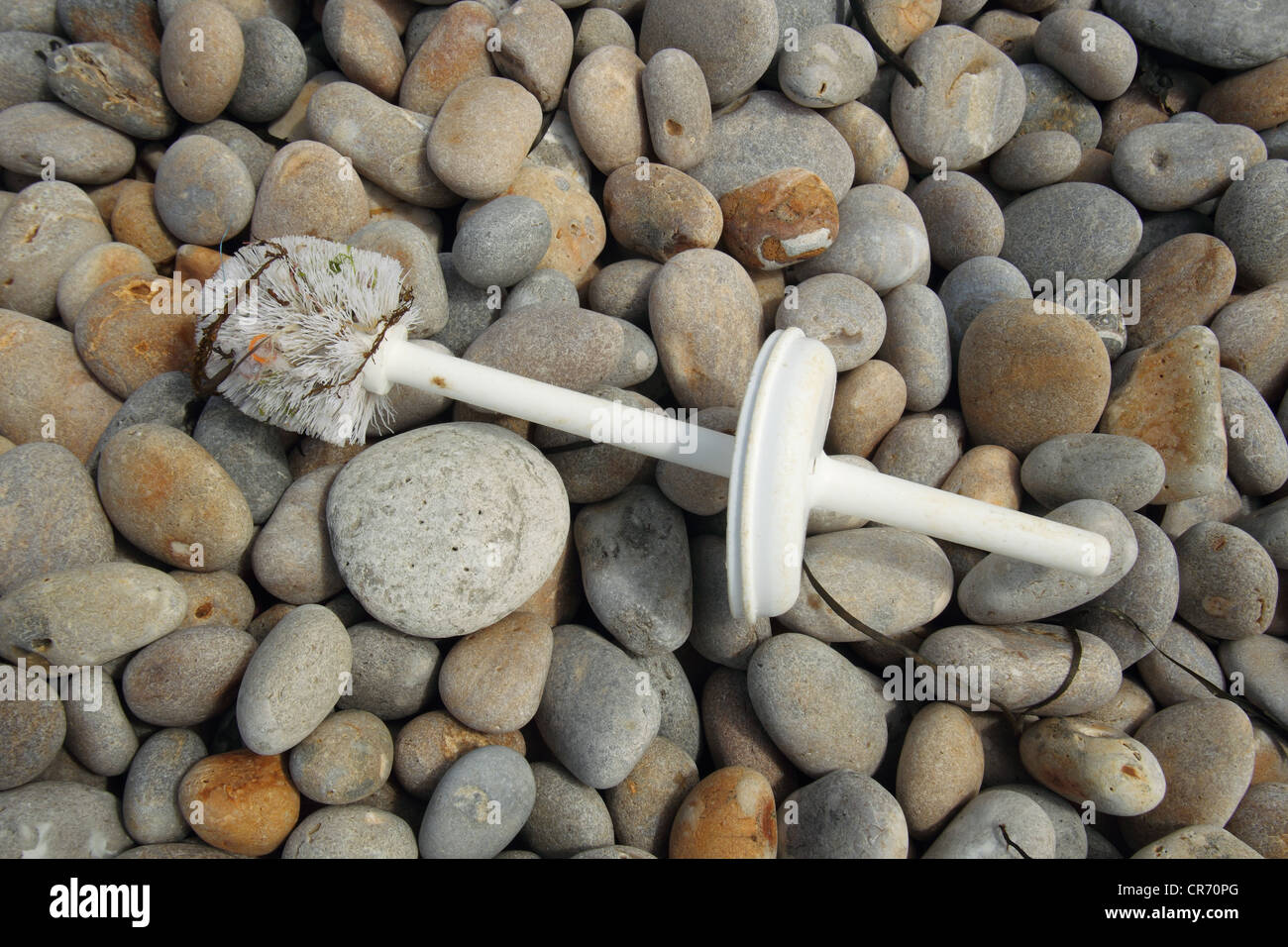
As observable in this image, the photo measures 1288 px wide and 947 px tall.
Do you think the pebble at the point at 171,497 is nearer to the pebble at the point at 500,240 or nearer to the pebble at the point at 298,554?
the pebble at the point at 298,554

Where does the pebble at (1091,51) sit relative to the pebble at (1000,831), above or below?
above

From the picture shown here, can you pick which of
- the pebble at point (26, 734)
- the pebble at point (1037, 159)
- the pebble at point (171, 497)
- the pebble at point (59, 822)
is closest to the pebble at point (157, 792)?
the pebble at point (59, 822)

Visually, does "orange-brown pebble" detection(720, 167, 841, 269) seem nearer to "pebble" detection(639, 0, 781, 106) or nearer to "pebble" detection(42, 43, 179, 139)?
"pebble" detection(639, 0, 781, 106)

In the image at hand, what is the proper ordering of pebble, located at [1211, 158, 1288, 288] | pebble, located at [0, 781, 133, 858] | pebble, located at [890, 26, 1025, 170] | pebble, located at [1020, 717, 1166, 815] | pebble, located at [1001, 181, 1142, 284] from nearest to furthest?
pebble, located at [0, 781, 133, 858], pebble, located at [1020, 717, 1166, 815], pebble, located at [1211, 158, 1288, 288], pebble, located at [1001, 181, 1142, 284], pebble, located at [890, 26, 1025, 170]

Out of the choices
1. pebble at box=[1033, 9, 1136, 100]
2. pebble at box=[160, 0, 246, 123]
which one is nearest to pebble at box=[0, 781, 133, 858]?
pebble at box=[160, 0, 246, 123]

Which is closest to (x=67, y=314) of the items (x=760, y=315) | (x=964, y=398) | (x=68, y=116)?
(x=68, y=116)

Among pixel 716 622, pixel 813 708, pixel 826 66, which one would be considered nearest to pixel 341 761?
pixel 716 622

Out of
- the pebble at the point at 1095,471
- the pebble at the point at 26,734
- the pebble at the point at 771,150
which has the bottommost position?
the pebble at the point at 26,734
